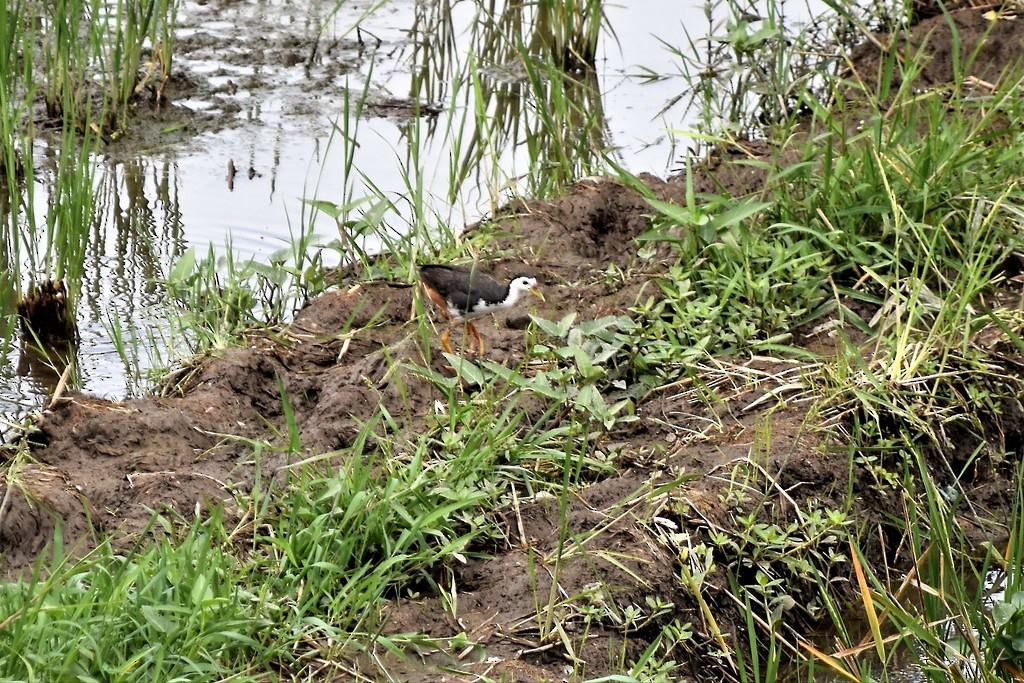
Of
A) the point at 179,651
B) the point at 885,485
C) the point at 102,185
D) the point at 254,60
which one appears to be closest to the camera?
the point at 179,651

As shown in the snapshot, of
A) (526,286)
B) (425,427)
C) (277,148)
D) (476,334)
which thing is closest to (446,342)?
(476,334)

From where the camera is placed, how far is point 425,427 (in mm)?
3539

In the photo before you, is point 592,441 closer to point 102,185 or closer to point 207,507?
point 207,507

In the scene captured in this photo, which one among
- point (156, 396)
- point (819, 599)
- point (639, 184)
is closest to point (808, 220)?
point (639, 184)

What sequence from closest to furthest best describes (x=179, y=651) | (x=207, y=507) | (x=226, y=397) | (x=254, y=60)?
1. (x=179, y=651)
2. (x=207, y=507)
3. (x=226, y=397)
4. (x=254, y=60)

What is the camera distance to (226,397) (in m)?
3.86

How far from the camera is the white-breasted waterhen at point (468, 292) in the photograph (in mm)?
4072

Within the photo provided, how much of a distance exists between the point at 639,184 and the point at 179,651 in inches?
96.3

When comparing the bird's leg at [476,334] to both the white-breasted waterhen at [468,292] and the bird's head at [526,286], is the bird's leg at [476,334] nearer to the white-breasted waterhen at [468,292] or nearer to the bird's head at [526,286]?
the white-breasted waterhen at [468,292]

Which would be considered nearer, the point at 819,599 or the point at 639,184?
the point at 819,599

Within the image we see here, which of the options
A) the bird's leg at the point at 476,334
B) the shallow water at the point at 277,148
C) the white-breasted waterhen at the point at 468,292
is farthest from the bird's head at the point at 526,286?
the shallow water at the point at 277,148

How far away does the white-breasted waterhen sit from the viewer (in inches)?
160

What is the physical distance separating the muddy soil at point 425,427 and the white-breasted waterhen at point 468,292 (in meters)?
0.08

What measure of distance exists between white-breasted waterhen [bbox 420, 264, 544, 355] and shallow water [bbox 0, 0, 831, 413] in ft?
1.82
